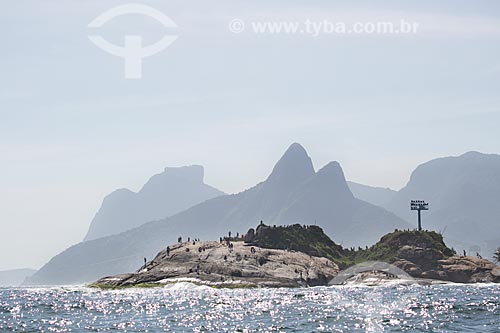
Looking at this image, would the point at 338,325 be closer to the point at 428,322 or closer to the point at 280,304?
the point at 428,322

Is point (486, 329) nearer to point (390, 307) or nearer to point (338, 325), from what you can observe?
point (338, 325)

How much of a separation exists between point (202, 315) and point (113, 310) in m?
18.2

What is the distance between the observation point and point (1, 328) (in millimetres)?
82500

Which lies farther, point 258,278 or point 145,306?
point 258,278

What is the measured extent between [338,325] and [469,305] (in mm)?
33198

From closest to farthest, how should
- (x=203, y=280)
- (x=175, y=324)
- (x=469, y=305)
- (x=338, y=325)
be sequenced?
1. (x=338, y=325)
2. (x=175, y=324)
3. (x=469, y=305)
4. (x=203, y=280)

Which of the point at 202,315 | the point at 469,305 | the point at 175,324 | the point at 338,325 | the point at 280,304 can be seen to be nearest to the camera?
the point at 338,325

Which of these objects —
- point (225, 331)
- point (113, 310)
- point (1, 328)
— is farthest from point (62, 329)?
point (113, 310)

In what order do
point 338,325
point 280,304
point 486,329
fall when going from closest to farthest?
point 486,329
point 338,325
point 280,304

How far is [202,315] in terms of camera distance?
9519 cm

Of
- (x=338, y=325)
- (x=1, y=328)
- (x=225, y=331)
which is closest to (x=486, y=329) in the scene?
(x=338, y=325)

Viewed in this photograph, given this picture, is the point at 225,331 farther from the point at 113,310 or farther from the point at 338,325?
the point at 113,310

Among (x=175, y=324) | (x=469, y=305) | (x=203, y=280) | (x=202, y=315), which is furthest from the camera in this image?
(x=203, y=280)

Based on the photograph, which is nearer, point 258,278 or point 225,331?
point 225,331
